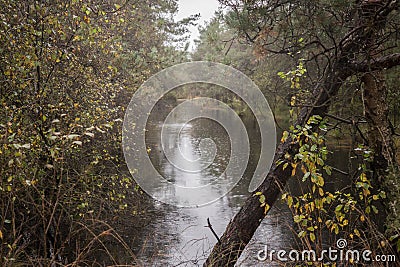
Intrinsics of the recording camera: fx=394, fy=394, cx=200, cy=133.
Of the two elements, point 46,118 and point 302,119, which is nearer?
point 46,118

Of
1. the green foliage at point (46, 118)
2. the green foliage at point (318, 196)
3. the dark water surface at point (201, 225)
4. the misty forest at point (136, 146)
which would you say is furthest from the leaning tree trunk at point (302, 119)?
the green foliage at point (46, 118)

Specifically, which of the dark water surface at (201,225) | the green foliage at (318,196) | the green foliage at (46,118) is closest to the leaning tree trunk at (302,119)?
the dark water surface at (201,225)

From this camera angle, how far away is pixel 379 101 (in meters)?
4.24

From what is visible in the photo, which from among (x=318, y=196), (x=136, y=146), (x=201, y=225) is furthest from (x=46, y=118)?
(x=201, y=225)

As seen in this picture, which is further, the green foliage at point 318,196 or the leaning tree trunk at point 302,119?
the leaning tree trunk at point 302,119

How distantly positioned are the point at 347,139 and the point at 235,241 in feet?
39.5

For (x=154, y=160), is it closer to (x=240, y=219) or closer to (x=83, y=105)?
(x=83, y=105)

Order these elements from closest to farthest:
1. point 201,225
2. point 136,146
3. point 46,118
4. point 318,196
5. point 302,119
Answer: point 318,196 < point 46,118 < point 302,119 < point 136,146 < point 201,225

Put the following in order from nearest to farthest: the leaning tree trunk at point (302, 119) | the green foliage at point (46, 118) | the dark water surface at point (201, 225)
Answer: the green foliage at point (46, 118) → the leaning tree trunk at point (302, 119) → the dark water surface at point (201, 225)

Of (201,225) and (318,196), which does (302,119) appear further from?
(201,225)

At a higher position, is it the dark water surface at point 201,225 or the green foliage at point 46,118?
the green foliage at point 46,118

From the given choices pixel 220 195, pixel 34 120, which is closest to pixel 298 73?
pixel 34 120

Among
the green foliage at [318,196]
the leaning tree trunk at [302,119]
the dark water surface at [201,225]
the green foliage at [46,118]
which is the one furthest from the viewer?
the dark water surface at [201,225]

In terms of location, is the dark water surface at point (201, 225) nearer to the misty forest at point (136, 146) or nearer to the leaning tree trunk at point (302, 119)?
the misty forest at point (136, 146)
